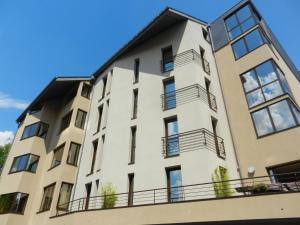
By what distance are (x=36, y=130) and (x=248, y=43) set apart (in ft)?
64.2

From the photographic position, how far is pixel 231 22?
2011 cm

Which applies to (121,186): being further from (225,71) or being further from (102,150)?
(225,71)

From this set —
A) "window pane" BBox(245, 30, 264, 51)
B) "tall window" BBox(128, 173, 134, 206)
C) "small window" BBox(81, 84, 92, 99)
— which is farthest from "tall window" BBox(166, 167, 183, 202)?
"small window" BBox(81, 84, 92, 99)

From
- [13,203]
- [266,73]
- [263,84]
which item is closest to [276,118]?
[263,84]

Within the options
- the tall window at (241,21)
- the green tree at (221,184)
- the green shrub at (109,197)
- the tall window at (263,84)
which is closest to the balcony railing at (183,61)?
the tall window at (263,84)

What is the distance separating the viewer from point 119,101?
18.7m

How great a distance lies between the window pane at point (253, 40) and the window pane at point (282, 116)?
201 inches

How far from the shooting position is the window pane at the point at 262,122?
13.9 metres

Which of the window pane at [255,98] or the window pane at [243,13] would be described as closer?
the window pane at [255,98]

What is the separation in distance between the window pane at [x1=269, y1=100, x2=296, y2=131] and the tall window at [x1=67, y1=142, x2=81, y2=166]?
567 inches

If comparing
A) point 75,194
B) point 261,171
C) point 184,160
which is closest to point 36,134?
point 75,194

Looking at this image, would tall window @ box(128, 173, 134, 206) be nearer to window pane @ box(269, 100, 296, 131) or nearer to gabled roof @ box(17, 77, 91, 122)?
window pane @ box(269, 100, 296, 131)

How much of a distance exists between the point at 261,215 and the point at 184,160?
521cm

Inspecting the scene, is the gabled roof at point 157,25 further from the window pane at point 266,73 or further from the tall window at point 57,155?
the tall window at point 57,155
